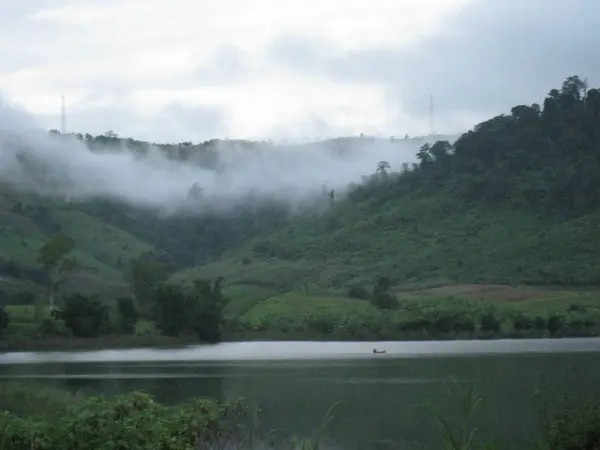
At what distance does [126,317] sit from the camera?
10444 cm

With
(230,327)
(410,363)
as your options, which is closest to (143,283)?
(230,327)

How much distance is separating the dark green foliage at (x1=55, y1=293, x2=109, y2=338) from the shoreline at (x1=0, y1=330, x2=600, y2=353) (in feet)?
2.74

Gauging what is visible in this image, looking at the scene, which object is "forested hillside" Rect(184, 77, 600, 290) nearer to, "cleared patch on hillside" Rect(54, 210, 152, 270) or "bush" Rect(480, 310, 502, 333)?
"cleared patch on hillside" Rect(54, 210, 152, 270)

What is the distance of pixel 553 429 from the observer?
56.3 feet

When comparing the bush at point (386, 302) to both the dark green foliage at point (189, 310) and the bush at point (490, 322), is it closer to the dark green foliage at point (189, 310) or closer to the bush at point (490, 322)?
the bush at point (490, 322)

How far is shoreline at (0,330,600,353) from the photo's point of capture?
9612 cm

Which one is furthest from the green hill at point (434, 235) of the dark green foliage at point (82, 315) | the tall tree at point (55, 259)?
the dark green foliage at point (82, 315)

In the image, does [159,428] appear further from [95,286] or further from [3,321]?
[95,286]

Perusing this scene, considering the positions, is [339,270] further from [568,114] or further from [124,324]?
[124,324]

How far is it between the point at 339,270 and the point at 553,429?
137646mm

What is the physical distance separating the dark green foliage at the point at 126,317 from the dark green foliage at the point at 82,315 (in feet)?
8.94

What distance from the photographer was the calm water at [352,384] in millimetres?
27109

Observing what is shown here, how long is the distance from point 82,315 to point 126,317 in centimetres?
624

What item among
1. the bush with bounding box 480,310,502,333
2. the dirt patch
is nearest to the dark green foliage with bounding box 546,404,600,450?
the bush with bounding box 480,310,502,333
